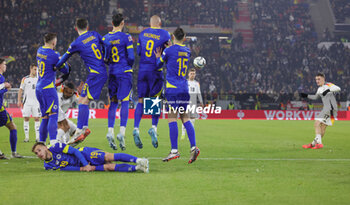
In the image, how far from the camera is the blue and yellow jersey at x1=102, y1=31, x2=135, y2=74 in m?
8.35

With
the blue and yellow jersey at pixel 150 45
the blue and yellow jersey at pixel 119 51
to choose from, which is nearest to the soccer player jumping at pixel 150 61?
the blue and yellow jersey at pixel 150 45

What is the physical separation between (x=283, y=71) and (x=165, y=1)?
13.4 m

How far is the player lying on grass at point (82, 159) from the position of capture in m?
7.43

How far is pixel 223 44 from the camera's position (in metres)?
40.7

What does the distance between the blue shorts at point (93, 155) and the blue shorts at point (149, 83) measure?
181cm

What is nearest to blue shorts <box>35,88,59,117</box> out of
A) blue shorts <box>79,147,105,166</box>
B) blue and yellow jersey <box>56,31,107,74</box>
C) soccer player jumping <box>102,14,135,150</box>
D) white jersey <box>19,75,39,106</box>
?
blue and yellow jersey <box>56,31,107,74</box>

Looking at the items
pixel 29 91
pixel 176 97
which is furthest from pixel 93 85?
pixel 29 91

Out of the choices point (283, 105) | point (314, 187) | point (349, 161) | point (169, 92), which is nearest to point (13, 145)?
point (169, 92)

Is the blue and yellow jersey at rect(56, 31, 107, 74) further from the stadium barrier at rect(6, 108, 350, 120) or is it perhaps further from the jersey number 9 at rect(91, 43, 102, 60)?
the stadium barrier at rect(6, 108, 350, 120)

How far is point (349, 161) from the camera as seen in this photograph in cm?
965

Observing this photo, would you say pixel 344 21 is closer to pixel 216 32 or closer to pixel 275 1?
pixel 275 1

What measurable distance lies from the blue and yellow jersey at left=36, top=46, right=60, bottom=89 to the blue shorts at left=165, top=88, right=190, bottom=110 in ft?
8.18

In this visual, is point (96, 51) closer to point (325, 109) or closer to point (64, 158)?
point (64, 158)

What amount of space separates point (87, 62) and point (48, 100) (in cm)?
140
